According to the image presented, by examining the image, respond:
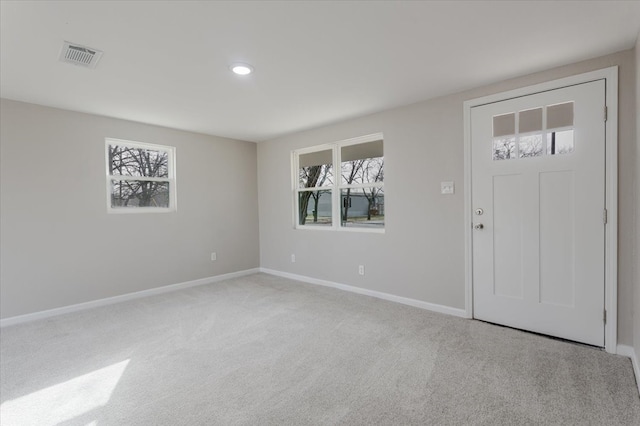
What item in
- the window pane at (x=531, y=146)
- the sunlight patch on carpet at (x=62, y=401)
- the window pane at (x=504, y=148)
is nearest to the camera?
the sunlight patch on carpet at (x=62, y=401)

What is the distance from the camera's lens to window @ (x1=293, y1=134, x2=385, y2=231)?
13.1 ft

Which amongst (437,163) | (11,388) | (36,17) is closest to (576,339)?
(437,163)

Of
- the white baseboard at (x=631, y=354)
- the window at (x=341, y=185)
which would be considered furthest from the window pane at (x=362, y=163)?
the white baseboard at (x=631, y=354)

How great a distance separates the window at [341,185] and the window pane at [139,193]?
194 centimetres

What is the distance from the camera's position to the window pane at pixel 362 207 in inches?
156

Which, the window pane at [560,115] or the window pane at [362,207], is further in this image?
the window pane at [362,207]

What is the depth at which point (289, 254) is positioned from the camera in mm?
5051

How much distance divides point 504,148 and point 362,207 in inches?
70.9

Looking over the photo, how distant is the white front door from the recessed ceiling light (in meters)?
2.16

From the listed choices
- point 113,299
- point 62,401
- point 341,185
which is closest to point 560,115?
point 341,185

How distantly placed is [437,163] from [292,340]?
232cm

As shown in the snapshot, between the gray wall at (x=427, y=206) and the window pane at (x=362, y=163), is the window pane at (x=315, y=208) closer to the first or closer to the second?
the gray wall at (x=427, y=206)

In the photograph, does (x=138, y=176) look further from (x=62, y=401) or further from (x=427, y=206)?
(x=427, y=206)

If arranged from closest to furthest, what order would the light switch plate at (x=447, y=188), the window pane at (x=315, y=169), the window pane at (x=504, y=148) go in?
the window pane at (x=504, y=148) → the light switch plate at (x=447, y=188) → the window pane at (x=315, y=169)
